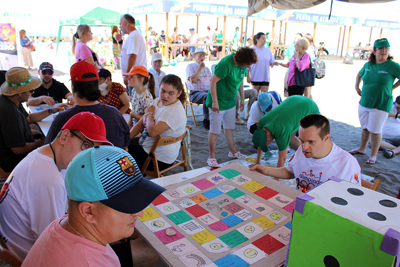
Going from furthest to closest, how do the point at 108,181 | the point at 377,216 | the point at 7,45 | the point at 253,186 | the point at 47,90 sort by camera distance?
the point at 7,45
the point at 47,90
the point at 253,186
the point at 377,216
the point at 108,181

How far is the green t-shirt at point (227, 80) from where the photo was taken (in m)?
3.54

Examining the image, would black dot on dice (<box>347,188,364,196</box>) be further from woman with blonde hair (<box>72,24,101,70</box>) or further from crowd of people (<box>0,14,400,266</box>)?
woman with blonde hair (<box>72,24,101,70</box>)

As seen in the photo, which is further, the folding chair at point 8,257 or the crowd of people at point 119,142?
the folding chair at point 8,257

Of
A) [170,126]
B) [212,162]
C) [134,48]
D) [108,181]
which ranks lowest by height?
[212,162]

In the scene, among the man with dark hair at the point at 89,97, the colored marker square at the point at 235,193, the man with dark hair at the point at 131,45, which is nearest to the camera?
the colored marker square at the point at 235,193

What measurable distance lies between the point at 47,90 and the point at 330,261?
419 cm

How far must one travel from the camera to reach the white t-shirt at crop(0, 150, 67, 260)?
1.29m

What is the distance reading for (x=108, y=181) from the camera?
34.3 inches

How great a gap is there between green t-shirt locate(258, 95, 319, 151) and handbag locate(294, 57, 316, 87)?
209 cm

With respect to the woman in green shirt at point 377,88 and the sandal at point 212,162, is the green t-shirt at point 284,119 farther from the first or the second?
the woman in green shirt at point 377,88

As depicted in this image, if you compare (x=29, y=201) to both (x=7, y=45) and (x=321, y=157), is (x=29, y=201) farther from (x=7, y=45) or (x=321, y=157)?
(x=7, y=45)

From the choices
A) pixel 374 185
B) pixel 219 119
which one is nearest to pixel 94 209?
pixel 374 185

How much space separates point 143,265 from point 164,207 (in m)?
0.37

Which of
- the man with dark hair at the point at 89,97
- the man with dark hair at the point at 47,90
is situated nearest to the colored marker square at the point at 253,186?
the man with dark hair at the point at 89,97
